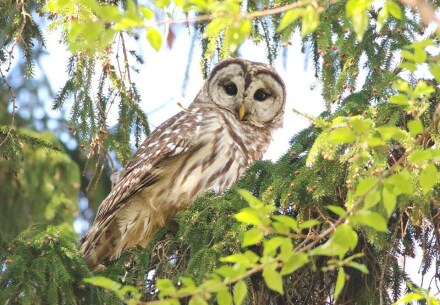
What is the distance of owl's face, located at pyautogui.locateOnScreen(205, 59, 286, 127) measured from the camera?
21.2 ft

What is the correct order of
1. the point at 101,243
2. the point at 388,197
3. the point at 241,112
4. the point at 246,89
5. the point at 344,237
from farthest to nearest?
1. the point at 246,89
2. the point at 241,112
3. the point at 101,243
4. the point at 388,197
5. the point at 344,237

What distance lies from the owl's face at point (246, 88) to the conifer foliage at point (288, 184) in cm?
68

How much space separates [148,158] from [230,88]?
1095 mm

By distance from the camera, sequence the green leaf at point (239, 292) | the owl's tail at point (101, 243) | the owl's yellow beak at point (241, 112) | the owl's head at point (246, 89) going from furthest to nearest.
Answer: the owl's head at point (246, 89), the owl's yellow beak at point (241, 112), the owl's tail at point (101, 243), the green leaf at point (239, 292)

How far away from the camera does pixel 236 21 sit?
9.91 feet

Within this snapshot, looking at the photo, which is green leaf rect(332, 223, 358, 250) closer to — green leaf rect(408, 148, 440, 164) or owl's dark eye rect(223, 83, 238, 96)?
green leaf rect(408, 148, 440, 164)

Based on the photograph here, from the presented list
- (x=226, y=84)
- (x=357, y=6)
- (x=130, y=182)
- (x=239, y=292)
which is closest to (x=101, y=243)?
(x=130, y=182)

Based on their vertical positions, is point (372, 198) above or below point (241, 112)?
below

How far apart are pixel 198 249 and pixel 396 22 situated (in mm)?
1504

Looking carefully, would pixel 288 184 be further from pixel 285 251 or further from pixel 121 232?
pixel 121 232

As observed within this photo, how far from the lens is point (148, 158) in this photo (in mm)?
5707

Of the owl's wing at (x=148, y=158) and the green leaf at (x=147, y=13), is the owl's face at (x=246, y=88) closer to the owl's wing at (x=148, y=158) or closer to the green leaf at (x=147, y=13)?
the owl's wing at (x=148, y=158)

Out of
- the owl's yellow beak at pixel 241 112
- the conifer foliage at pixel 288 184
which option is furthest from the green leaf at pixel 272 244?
the owl's yellow beak at pixel 241 112

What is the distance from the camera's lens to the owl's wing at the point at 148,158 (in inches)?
222
